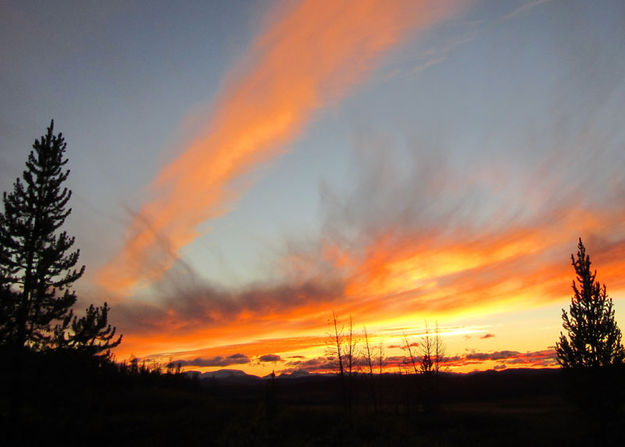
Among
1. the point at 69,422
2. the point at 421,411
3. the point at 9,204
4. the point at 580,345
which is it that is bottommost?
the point at 421,411

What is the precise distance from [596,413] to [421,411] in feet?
77.9

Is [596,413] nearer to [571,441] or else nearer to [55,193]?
[571,441]

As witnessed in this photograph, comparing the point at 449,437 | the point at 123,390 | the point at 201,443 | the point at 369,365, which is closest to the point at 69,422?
the point at 201,443

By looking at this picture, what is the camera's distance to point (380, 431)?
31219 mm

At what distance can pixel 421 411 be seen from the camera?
49781 mm

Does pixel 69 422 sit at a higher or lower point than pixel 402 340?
lower

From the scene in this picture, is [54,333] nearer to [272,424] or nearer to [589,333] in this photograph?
[272,424]

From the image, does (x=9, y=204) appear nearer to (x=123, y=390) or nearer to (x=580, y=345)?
(x=123, y=390)

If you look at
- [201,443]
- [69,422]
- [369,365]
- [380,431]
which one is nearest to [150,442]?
[201,443]

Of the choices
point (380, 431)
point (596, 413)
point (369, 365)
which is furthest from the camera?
point (369, 365)

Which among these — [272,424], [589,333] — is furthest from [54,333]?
[589,333]

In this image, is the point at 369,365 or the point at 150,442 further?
the point at 369,365

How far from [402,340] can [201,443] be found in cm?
4425

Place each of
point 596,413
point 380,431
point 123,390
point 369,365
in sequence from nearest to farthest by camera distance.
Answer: point 596,413 < point 380,431 < point 123,390 < point 369,365
